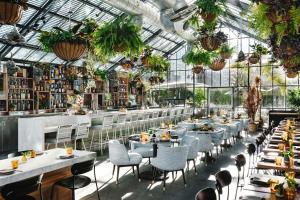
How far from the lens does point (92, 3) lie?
12.2m

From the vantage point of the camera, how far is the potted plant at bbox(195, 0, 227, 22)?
184 inches

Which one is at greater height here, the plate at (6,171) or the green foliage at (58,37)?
the green foliage at (58,37)

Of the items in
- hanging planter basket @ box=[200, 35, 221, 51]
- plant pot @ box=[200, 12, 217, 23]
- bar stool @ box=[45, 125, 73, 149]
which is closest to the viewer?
plant pot @ box=[200, 12, 217, 23]

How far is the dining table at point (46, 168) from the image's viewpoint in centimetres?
335

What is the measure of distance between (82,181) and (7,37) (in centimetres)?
378

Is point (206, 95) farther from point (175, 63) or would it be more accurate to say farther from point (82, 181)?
point (82, 181)

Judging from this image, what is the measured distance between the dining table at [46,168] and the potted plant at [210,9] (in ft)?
8.90

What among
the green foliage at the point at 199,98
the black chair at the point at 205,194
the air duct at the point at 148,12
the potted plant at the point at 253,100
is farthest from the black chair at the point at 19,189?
the green foliage at the point at 199,98

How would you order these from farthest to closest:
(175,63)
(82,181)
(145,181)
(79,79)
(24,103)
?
1. (175,63)
2. (79,79)
3. (24,103)
4. (145,181)
5. (82,181)

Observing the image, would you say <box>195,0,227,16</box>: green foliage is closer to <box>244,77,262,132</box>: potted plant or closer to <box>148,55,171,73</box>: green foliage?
<box>148,55,171,73</box>: green foliage

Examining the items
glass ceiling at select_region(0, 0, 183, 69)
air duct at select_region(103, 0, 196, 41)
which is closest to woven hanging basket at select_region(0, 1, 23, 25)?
air duct at select_region(103, 0, 196, 41)

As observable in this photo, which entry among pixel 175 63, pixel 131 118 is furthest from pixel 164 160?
pixel 175 63

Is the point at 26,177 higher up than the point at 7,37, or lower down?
lower down

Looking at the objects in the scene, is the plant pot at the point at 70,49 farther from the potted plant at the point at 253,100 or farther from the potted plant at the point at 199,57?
the potted plant at the point at 253,100
